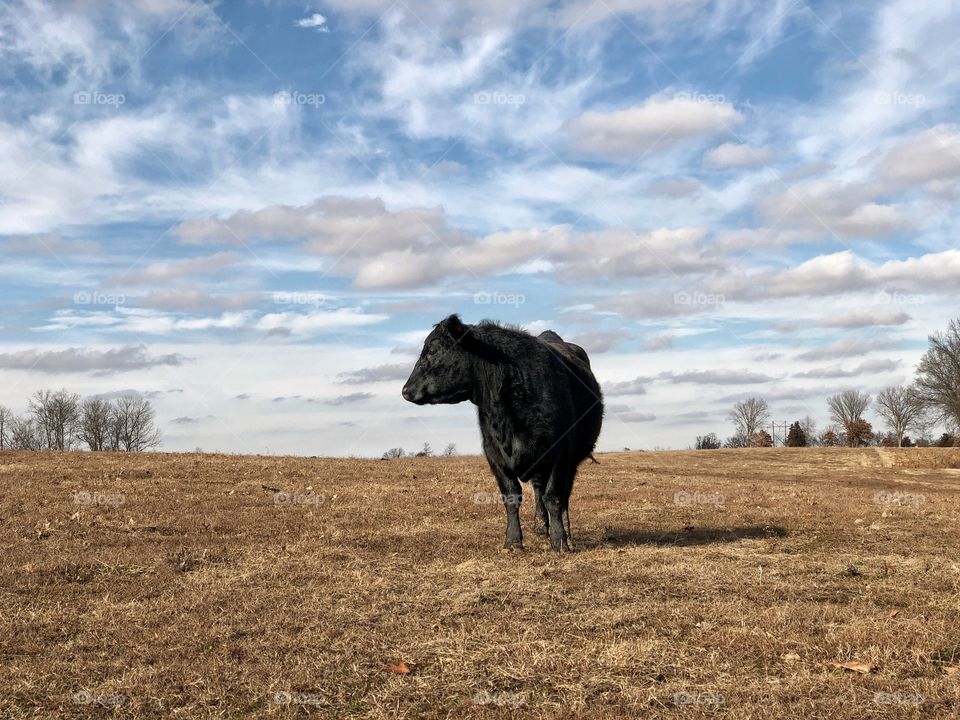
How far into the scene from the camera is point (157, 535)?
1302 cm

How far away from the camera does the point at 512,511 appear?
11.8 meters

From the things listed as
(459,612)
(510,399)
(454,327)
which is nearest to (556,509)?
(510,399)

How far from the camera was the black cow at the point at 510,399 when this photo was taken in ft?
38.0

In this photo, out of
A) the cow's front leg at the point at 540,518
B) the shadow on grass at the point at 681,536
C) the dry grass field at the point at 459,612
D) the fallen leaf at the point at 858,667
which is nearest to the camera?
the dry grass field at the point at 459,612

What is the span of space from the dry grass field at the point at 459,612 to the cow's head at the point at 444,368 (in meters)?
2.32

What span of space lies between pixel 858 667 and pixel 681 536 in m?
7.55

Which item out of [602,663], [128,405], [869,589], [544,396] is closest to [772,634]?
[602,663]

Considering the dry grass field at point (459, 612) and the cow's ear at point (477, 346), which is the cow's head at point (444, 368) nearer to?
the cow's ear at point (477, 346)

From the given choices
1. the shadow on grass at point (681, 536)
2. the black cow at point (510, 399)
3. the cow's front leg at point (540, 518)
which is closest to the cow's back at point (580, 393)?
the black cow at point (510, 399)

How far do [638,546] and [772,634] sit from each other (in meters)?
4.98

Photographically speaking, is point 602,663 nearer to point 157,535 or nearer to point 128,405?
point 157,535

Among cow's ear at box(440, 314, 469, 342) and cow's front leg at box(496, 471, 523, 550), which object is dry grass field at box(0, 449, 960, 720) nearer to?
cow's front leg at box(496, 471, 523, 550)

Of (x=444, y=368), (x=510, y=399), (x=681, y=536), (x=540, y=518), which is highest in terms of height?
(x=444, y=368)

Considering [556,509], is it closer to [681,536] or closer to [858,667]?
[681,536]
